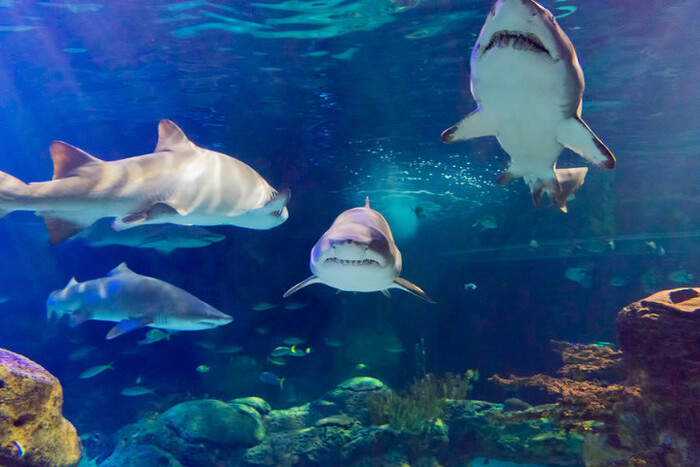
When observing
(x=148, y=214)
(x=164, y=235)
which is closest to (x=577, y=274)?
(x=164, y=235)

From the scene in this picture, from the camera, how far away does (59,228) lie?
9.77 ft

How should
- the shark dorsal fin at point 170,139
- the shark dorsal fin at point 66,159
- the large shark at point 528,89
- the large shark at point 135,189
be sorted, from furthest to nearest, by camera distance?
the shark dorsal fin at point 170,139
the shark dorsal fin at point 66,159
the large shark at point 135,189
the large shark at point 528,89

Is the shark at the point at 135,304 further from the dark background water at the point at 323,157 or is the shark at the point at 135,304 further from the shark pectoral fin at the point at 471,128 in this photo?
the dark background water at the point at 323,157

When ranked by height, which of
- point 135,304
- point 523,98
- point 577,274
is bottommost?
point 577,274

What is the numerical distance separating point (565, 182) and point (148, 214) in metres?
4.66

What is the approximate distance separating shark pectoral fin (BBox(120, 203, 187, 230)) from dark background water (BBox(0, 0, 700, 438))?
617 centimetres

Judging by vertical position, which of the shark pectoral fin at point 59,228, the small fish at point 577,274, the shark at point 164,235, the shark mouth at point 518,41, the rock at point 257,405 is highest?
the shark mouth at point 518,41

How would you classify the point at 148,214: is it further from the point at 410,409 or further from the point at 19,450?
the point at 410,409

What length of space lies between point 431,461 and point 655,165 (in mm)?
17744

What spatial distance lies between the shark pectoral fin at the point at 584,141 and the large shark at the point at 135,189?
2.87 metres

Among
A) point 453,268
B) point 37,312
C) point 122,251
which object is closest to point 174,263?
point 122,251

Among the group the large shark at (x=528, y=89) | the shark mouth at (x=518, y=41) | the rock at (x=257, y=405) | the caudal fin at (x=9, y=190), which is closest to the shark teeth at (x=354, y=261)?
the large shark at (x=528, y=89)

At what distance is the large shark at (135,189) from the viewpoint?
2.79m

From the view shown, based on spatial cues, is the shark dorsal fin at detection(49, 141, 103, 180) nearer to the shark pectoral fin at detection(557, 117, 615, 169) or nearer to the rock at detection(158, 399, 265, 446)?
the shark pectoral fin at detection(557, 117, 615, 169)
